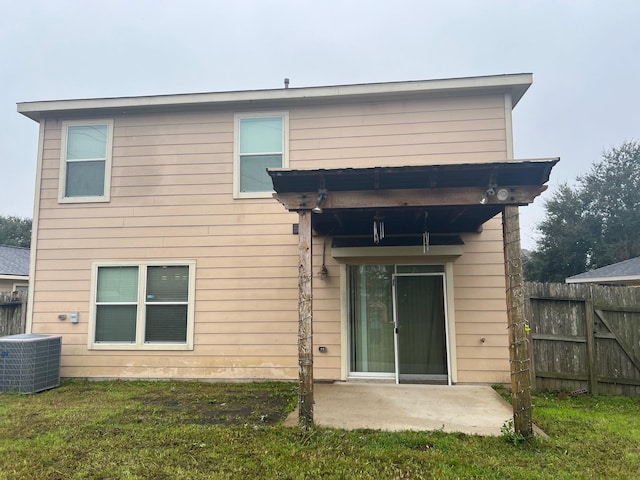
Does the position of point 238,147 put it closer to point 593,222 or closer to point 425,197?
point 425,197

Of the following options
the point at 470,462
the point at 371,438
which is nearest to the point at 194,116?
the point at 371,438

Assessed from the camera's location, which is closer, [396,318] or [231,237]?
[396,318]

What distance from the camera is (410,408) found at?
530 centimetres

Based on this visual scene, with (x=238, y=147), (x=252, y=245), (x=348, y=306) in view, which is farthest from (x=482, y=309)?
(x=238, y=147)

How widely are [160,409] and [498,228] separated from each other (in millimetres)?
5922

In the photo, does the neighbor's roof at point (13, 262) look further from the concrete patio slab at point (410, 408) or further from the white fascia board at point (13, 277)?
the concrete patio slab at point (410, 408)

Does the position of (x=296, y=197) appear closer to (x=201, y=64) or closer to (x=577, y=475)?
(x=577, y=475)

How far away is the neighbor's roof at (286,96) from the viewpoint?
6.75 meters

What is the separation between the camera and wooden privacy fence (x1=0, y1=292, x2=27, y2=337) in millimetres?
7477

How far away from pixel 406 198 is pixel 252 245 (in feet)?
11.3

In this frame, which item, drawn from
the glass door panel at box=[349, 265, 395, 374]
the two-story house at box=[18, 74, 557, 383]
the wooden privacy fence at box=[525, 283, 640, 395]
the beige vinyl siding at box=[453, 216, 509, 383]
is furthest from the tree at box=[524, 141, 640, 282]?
the glass door panel at box=[349, 265, 395, 374]

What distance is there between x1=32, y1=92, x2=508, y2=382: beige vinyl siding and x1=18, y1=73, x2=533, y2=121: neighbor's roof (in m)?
0.18

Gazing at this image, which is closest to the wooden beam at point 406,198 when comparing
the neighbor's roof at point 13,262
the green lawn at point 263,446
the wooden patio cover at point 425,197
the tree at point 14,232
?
the wooden patio cover at point 425,197

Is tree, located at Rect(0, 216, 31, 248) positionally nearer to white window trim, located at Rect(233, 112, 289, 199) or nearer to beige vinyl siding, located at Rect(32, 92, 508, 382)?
beige vinyl siding, located at Rect(32, 92, 508, 382)
